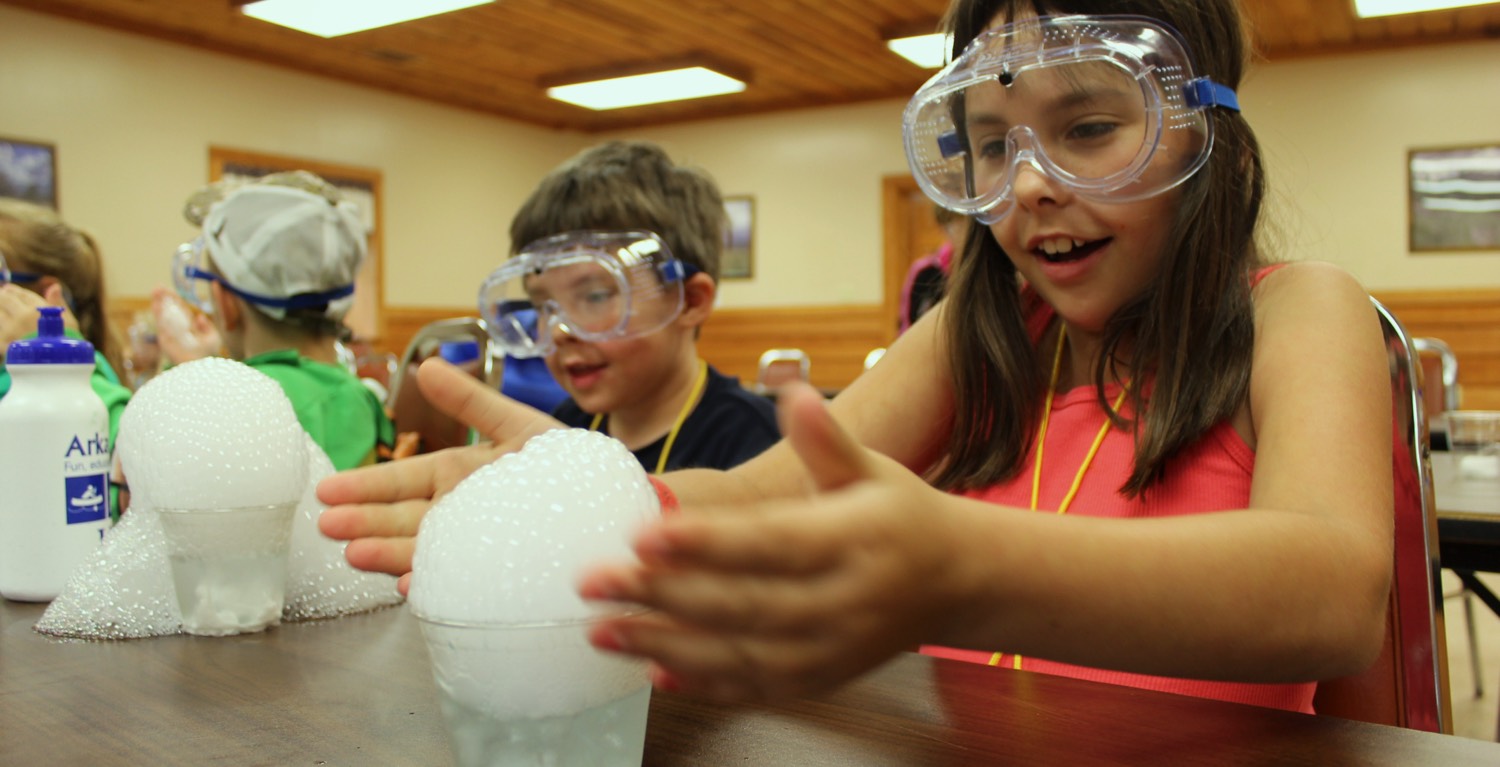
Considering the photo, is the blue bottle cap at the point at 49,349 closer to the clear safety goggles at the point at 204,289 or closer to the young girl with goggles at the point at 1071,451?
the young girl with goggles at the point at 1071,451

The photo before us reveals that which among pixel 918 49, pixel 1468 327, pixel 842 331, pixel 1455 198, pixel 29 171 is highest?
pixel 918 49

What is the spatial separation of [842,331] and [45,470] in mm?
9218

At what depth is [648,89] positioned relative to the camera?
30.2 ft

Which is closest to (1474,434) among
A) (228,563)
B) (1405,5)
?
(228,563)

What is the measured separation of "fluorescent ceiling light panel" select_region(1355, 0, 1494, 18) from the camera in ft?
21.8

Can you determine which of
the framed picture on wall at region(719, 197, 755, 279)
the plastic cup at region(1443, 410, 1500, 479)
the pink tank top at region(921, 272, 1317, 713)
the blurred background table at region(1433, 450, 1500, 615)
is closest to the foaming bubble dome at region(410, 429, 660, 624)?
the pink tank top at region(921, 272, 1317, 713)

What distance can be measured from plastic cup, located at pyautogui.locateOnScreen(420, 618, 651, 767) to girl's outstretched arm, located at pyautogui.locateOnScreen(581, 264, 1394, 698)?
0.09 metres

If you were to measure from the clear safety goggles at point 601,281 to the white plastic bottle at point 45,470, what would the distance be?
40.7 inches

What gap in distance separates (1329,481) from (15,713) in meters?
0.89

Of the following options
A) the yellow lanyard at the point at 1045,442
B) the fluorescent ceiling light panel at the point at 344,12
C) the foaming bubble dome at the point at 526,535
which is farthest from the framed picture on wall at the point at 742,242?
the foaming bubble dome at the point at 526,535

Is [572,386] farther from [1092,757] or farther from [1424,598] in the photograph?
[1092,757]

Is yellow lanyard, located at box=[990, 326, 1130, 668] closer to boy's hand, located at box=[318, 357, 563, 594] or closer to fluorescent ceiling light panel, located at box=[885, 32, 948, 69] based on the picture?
boy's hand, located at box=[318, 357, 563, 594]

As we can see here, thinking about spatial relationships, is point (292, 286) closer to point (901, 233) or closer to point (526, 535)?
point (526, 535)

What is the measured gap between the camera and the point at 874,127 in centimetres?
1001
